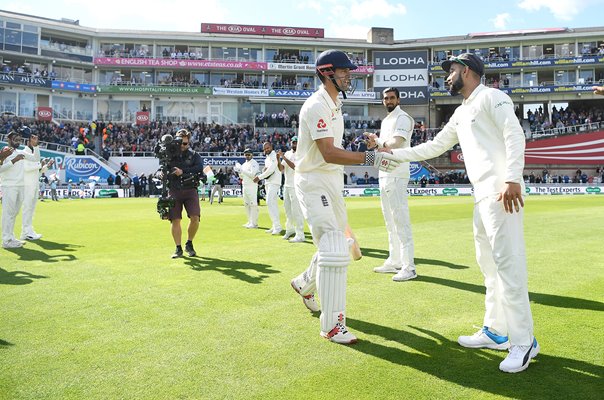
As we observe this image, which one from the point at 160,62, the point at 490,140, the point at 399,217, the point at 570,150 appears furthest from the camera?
the point at 160,62

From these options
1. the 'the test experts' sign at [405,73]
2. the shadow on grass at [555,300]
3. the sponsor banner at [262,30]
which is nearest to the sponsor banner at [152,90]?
the sponsor banner at [262,30]

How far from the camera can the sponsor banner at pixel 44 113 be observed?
52000 mm

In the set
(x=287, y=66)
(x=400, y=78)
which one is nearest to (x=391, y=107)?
(x=287, y=66)

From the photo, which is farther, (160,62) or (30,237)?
(160,62)

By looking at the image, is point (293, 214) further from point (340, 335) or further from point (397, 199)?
point (340, 335)

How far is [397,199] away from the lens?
7.68m

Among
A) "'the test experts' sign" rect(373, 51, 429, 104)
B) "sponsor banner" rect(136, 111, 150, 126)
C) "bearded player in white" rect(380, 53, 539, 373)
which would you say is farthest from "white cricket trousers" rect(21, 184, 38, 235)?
"'the test experts' sign" rect(373, 51, 429, 104)

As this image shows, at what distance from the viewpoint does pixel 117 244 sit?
11.0 meters

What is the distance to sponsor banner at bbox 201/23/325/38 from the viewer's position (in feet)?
201

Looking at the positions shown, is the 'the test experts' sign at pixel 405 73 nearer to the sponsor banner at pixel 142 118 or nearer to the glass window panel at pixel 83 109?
the sponsor banner at pixel 142 118

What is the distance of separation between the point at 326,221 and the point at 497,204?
159cm

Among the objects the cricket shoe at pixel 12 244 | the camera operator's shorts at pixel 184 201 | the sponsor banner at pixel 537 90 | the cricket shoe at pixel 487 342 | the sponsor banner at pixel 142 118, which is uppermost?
the sponsor banner at pixel 537 90

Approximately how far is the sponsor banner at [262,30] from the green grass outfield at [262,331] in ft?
186

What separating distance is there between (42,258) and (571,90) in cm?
6037
